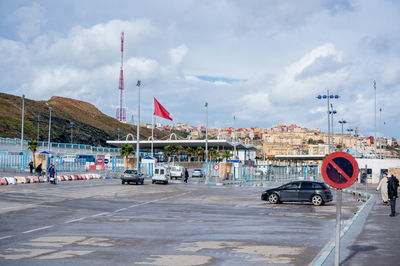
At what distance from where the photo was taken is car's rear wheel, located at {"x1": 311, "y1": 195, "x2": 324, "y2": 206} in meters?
27.0

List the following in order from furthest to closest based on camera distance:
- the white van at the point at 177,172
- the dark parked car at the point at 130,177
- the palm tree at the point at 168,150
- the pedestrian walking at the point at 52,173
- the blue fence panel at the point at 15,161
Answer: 1. the palm tree at the point at 168,150
2. the white van at the point at 177,172
3. the blue fence panel at the point at 15,161
4. the dark parked car at the point at 130,177
5. the pedestrian walking at the point at 52,173

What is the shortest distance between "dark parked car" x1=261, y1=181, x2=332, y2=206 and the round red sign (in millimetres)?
19017

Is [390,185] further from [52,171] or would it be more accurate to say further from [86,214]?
[52,171]

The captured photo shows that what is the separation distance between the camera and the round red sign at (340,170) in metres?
8.45

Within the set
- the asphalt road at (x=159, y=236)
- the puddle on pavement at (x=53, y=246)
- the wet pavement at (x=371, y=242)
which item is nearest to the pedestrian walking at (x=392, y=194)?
the wet pavement at (x=371, y=242)

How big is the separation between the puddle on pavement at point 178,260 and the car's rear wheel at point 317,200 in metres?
17.7

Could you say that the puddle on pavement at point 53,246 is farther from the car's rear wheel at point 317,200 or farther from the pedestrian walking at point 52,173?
the pedestrian walking at point 52,173

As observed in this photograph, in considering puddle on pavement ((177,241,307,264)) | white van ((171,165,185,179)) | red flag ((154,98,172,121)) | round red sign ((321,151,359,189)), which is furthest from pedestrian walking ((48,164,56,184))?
round red sign ((321,151,359,189))

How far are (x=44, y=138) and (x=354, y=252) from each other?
131106 millimetres

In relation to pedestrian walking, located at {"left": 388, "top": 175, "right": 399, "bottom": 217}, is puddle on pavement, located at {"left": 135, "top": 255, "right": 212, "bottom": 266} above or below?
below

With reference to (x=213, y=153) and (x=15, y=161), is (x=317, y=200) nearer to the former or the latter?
(x=15, y=161)

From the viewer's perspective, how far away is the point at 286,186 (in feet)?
91.6

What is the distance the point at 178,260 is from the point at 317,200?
60.0ft

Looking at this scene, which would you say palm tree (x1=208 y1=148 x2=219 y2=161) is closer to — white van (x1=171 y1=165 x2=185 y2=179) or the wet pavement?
white van (x1=171 y1=165 x2=185 y2=179)
